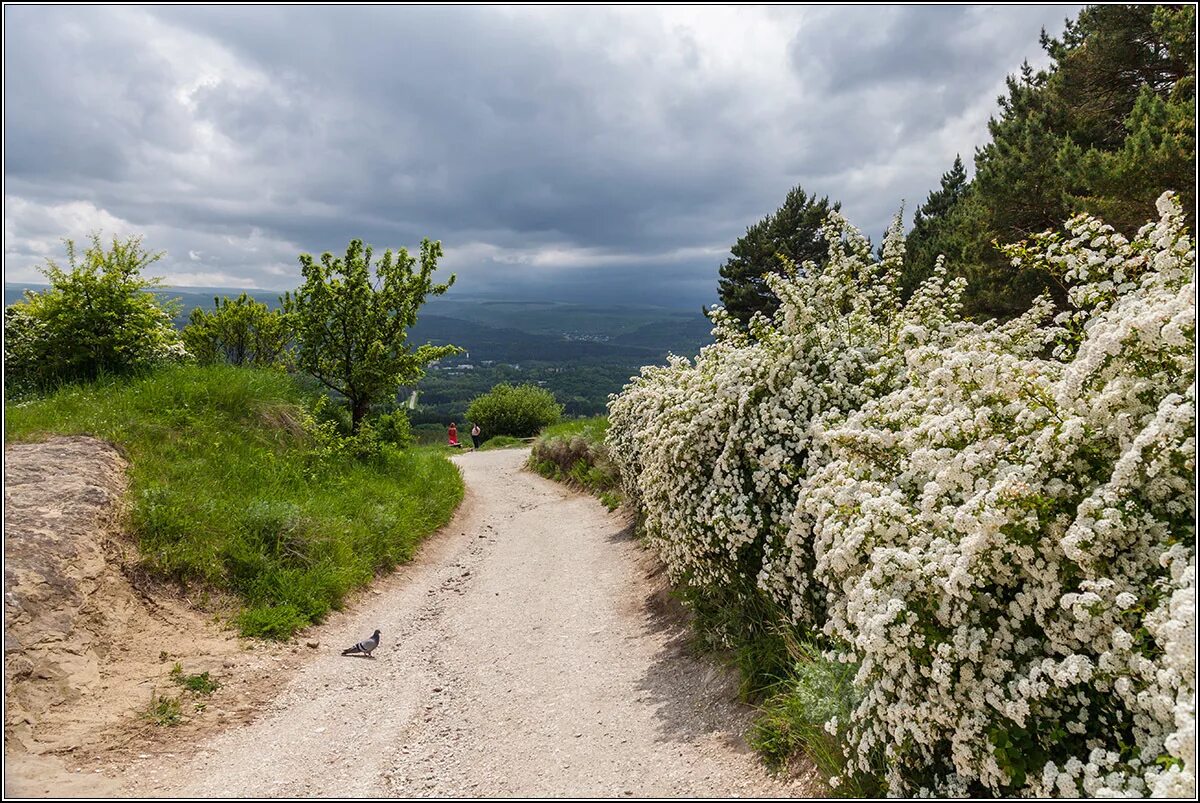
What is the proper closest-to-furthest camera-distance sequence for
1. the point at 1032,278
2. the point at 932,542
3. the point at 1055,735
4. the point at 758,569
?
the point at 1055,735
the point at 932,542
the point at 758,569
the point at 1032,278

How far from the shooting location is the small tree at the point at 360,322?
627 inches

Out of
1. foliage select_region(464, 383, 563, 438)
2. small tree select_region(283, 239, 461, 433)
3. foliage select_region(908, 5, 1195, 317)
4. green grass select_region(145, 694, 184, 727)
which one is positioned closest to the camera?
green grass select_region(145, 694, 184, 727)

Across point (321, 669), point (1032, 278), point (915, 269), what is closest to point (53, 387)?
point (321, 669)

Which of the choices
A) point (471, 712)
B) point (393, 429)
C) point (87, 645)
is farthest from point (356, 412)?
point (471, 712)

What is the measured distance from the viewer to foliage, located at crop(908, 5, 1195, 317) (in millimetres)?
11141

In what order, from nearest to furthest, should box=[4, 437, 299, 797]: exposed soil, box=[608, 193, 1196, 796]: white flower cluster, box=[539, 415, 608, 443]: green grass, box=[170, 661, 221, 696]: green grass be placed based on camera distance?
box=[608, 193, 1196, 796]: white flower cluster < box=[4, 437, 299, 797]: exposed soil < box=[170, 661, 221, 696]: green grass < box=[539, 415, 608, 443]: green grass

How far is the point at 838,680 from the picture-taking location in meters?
5.71

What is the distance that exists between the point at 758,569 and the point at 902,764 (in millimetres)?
3212

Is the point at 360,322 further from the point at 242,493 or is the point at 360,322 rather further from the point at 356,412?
the point at 242,493

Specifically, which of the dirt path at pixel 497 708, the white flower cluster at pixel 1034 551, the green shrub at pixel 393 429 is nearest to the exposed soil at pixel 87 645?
the dirt path at pixel 497 708

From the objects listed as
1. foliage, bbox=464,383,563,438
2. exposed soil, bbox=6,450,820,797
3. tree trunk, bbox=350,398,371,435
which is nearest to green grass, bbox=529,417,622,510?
tree trunk, bbox=350,398,371,435

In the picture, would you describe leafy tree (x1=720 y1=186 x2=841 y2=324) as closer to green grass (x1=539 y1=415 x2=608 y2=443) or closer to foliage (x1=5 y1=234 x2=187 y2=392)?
green grass (x1=539 y1=415 x2=608 y2=443)

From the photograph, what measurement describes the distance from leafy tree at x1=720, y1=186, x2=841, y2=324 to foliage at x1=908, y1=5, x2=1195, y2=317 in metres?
15.9

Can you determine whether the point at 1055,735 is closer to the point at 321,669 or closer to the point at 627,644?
the point at 627,644
